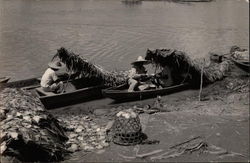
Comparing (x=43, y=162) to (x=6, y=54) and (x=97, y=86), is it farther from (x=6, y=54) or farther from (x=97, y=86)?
(x=6, y=54)

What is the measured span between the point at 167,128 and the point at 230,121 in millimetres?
1246

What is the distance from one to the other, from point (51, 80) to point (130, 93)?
1.85 meters

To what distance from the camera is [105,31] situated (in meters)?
22.2

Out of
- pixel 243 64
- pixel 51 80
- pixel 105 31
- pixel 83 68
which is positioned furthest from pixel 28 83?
pixel 105 31

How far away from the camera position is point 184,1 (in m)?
35.7

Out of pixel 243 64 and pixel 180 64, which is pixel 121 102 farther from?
pixel 243 64

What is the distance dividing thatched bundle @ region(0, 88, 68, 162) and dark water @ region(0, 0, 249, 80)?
6.67 meters

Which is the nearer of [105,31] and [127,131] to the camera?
[127,131]

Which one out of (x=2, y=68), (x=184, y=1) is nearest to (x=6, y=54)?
(x=2, y=68)

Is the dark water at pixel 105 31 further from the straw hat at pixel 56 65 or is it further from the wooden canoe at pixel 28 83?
the straw hat at pixel 56 65

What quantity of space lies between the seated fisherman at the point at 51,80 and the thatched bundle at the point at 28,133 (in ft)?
5.89

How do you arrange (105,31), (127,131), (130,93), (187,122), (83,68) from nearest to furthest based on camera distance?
(127,131), (187,122), (130,93), (83,68), (105,31)

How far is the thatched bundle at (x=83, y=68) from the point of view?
10.2 m

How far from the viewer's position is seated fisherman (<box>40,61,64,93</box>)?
9594 mm
